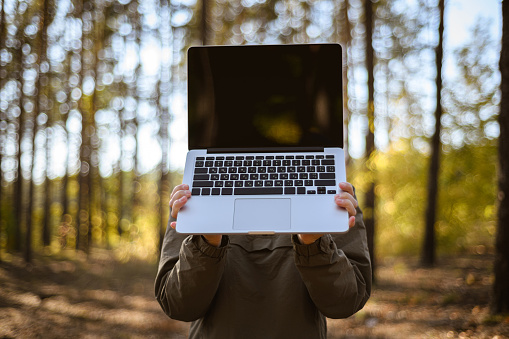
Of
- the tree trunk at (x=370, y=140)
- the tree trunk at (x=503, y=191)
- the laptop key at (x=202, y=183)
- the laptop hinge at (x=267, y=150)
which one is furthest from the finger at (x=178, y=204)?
the tree trunk at (x=370, y=140)

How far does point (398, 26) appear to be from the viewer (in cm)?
1463

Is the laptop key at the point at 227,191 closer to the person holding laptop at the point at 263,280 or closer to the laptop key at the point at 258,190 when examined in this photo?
the laptop key at the point at 258,190

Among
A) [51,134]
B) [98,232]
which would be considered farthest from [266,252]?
[98,232]

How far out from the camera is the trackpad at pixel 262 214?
172 cm

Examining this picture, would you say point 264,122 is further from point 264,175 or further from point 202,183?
point 202,183

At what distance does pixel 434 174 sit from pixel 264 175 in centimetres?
1361

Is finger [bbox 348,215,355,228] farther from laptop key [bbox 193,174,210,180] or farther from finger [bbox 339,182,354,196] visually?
laptop key [bbox 193,174,210,180]

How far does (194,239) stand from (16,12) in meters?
15.7

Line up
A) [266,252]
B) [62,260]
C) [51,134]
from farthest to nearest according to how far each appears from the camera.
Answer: [51,134]
[62,260]
[266,252]

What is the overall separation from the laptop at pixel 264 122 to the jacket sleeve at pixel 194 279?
0.23 m

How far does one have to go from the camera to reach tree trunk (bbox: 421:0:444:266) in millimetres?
13492

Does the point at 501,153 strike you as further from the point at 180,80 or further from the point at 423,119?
the point at 180,80

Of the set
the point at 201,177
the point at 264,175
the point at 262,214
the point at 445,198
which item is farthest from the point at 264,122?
the point at 445,198

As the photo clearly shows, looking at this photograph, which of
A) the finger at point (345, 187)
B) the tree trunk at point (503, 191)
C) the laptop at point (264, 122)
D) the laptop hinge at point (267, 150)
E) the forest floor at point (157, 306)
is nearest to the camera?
Answer: the finger at point (345, 187)
